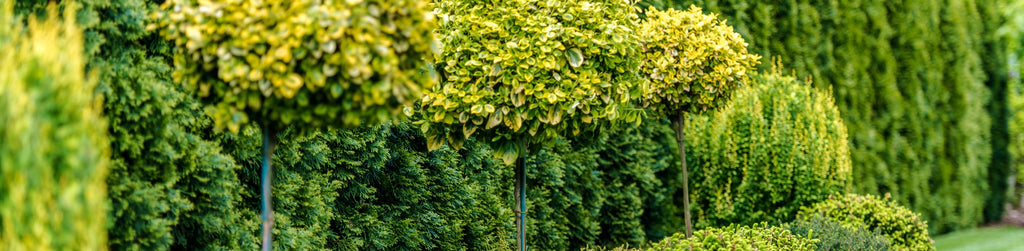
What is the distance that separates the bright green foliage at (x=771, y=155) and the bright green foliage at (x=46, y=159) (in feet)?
17.5

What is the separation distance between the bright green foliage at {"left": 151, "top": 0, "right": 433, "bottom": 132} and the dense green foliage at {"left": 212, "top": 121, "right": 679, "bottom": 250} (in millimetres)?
836

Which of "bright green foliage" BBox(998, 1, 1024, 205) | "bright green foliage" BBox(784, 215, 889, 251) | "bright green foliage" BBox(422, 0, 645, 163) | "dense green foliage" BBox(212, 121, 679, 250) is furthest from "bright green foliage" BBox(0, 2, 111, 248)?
"bright green foliage" BBox(998, 1, 1024, 205)

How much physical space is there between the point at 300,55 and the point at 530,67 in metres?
1.49

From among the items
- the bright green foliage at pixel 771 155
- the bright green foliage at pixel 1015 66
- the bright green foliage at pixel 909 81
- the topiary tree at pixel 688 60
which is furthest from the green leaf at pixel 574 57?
the bright green foliage at pixel 1015 66

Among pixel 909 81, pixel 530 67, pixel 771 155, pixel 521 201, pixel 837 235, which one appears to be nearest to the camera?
pixel 530 67

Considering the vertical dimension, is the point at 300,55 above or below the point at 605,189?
below

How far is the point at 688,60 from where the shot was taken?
533 cm

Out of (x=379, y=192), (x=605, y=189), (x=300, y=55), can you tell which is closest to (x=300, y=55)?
(x=300, y=55)

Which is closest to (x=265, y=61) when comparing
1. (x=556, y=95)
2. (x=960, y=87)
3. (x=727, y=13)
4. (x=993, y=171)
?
(x=556, y=95)

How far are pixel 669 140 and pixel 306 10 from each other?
5215 millimetres

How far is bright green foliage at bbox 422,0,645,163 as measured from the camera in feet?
12.7

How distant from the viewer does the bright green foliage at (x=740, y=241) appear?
4.75 metres

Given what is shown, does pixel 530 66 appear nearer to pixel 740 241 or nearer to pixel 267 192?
pixel 267 192

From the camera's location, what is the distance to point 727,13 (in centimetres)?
752
